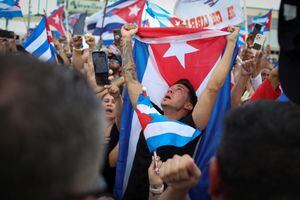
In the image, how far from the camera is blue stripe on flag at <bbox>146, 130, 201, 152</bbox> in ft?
8.93

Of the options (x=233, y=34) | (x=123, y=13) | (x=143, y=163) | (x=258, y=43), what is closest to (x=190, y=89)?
(x=233, y=34)

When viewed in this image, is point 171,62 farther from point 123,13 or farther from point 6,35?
point 123,13

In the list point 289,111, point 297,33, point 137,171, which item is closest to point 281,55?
point 297,33

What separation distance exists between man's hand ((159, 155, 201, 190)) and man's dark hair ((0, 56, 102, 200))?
758 mm

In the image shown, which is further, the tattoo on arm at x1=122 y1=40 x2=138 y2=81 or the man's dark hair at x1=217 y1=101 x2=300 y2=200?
the tattoo on arm at x1=122 y1=40 x2=138 y2=81

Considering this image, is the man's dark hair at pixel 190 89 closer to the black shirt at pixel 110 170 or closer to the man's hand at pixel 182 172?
the black shirt at pixel 110 170

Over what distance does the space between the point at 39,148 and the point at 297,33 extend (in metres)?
1.04

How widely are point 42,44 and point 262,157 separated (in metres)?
5.39

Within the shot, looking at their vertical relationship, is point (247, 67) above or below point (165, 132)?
above

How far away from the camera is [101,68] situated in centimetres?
351

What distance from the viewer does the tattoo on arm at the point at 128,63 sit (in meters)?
3.30

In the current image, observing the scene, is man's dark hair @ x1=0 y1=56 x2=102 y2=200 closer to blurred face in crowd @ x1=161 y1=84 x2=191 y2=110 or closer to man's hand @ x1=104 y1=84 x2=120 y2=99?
blurred face in crowd @ x1=161 y1=84 x2=191 y2=110

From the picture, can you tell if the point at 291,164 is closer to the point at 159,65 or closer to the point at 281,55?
the point at 281,55

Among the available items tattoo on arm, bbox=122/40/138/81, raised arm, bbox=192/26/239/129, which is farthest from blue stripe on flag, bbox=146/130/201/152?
tattoo on arm, bbox=122/40/138/81
